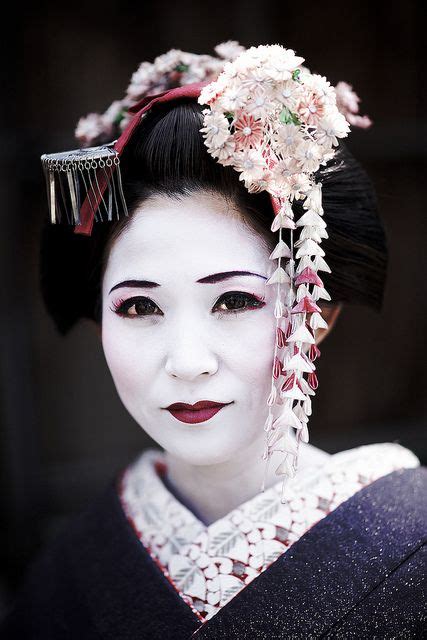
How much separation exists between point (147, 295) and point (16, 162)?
139 cm

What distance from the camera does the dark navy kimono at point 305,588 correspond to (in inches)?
41.8

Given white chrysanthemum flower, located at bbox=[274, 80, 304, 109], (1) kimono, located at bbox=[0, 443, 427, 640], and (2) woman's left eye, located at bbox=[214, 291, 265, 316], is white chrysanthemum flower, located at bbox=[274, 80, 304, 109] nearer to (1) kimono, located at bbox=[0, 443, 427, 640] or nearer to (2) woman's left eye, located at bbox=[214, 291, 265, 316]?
(2) woman's left eye, located at bbox=[214, 291, 265, 316]

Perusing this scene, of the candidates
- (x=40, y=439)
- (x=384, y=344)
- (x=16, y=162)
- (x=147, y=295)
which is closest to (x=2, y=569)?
(x=40, y=439)

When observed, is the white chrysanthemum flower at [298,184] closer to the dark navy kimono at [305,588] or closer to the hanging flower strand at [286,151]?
the hanging flower strand at [286,151]

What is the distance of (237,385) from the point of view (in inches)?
43.5

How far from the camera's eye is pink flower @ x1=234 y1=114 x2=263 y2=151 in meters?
0.98

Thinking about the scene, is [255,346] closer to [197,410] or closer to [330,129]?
[197,410]

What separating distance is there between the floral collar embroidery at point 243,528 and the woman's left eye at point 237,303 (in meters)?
0.35

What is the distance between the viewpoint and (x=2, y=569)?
2496mm

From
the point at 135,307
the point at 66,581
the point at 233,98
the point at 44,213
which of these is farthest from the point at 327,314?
the point at 44,213

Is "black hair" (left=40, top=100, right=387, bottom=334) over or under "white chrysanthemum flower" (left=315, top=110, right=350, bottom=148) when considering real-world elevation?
under

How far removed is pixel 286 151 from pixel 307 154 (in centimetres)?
3

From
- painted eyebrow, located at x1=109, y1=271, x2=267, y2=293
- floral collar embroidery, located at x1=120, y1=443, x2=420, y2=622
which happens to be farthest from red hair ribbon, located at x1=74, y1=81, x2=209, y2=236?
floral collar embroidery, located at x1=120, y1=443, x2=420, y2=622

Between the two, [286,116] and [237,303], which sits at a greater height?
[286,116]
